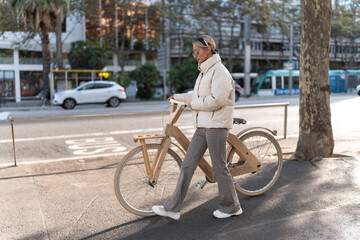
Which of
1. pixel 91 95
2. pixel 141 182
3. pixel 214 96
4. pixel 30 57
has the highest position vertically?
pixel 30 57

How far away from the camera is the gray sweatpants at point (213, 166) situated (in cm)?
358

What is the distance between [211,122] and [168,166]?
77 cm

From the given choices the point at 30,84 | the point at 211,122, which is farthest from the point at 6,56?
the point at 211,122

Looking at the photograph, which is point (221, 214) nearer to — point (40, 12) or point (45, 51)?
point (40, 12)

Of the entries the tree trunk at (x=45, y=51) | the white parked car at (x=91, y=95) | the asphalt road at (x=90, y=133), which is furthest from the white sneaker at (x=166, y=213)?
the tree trunk at (x=45, y=51)

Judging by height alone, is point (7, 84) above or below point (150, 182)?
above

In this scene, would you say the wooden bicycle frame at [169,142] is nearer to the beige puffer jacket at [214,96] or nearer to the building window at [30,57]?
the beige puffer jacket at [214,96]

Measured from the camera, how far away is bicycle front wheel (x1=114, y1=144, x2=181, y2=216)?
146 inches

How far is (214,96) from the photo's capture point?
3.41m

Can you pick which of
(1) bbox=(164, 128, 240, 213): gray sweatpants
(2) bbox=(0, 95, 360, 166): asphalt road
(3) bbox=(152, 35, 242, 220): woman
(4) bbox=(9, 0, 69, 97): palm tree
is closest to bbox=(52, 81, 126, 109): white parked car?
(4) bbox=(9, 0, 69, 97): palm tree

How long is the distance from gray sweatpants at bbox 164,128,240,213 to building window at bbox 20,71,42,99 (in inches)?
1475

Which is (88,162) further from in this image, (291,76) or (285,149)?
(291,76)

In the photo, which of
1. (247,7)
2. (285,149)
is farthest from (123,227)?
(247,7)

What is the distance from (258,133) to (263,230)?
4.19ft
